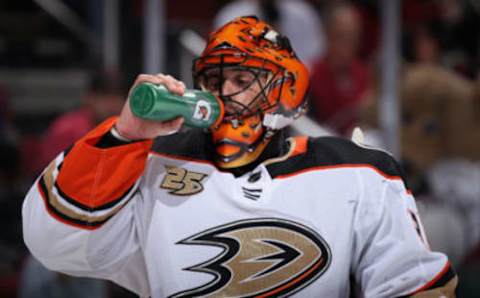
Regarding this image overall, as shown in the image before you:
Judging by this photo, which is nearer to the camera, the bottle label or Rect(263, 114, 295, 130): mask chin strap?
the bottle label

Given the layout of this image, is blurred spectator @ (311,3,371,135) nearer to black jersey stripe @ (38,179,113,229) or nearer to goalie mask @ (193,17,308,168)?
goalie mask @ (193,17,308,168)

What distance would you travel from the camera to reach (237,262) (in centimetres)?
188

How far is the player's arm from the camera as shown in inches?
72.4

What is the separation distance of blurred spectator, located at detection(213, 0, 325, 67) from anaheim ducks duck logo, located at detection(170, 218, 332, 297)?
2.16 metres

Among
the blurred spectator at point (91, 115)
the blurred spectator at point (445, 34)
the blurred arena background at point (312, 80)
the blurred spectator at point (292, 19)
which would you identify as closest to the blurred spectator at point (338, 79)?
the blurred arena background at point (312, 80)

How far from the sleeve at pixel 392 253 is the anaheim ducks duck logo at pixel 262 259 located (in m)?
0.09

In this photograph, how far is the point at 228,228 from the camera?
189cm

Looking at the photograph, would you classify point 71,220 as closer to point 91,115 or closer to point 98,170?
point 98,170

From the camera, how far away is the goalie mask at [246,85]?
199 centimetres

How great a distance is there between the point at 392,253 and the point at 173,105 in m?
0.52

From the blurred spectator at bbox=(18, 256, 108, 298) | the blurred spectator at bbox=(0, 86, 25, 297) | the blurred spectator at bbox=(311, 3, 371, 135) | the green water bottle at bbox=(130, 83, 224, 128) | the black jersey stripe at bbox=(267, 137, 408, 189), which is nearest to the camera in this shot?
the green water bottle at bbox=(130, 83, 224, 128)

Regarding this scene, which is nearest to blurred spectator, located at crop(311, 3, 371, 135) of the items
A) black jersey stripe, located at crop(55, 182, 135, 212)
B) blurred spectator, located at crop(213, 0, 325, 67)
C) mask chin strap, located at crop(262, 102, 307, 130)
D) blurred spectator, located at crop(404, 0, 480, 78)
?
blurred spectator, located at crop(213, 0, 325, 67)

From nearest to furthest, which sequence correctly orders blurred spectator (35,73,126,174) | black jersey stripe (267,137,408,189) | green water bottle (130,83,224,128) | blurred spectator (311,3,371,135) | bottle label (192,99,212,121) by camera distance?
green water bottle (130,83,224,128) < bottle label (192,99,212,121) < black jersey stripe (267,137,408,189) < blurred spectator (35,73,126,174) < blurred spectator (311,3,371,135)

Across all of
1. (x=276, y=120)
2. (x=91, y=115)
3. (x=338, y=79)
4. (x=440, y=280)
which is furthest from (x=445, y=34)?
(x=440, y=280)
